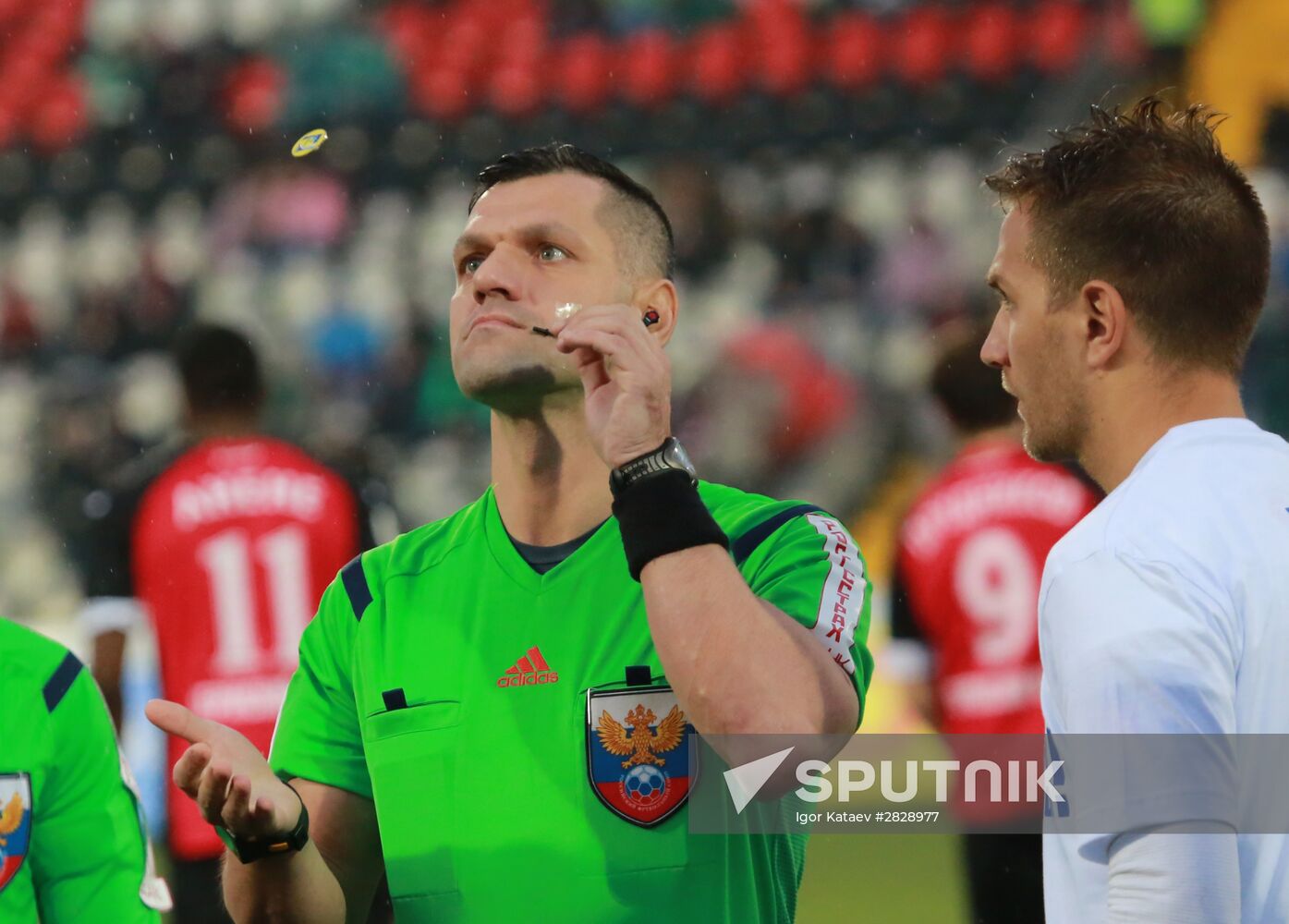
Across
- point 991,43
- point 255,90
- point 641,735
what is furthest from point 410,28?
point 641,735

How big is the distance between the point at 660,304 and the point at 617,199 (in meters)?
0.14

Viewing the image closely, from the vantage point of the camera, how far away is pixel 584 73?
774cm

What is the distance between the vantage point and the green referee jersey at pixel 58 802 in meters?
1.81

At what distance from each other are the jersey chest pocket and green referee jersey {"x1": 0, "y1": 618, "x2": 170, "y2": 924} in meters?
0.41

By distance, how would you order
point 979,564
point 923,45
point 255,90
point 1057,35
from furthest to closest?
point 255,90
point 923,45
point 1057,35
point 979,564

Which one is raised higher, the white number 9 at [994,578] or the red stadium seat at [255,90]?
the red stadium seat at [255,90]

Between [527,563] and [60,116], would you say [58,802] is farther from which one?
[60,116]

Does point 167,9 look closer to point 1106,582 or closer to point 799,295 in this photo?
point 799,295

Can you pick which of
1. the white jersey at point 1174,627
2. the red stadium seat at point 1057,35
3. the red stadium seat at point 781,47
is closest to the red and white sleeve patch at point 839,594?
the white jersey at point 1174,627

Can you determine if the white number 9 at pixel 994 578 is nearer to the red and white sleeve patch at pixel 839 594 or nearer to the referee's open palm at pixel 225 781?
the red and white sleeve patch at pixel 839 594

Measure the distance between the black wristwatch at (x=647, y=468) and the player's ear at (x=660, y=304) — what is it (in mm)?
364

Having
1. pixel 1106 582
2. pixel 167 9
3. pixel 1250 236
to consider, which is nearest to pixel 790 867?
pixel 1106 582

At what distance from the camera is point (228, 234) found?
24.9 feet

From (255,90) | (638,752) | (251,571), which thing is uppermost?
(255,90)
